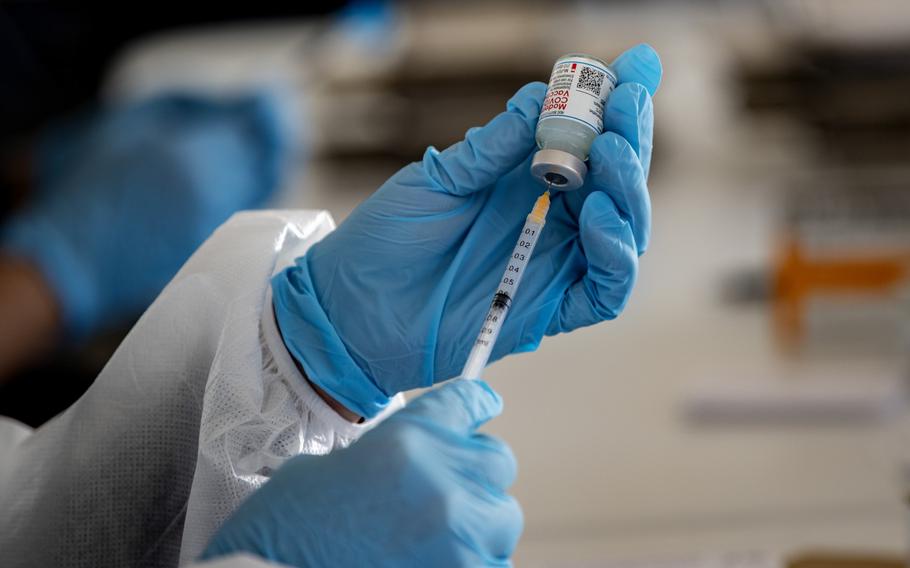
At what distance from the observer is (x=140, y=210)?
6.29 feet

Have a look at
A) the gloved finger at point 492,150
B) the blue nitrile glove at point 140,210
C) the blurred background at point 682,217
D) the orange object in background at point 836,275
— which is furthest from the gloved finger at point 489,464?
the blue nitrile glove at point 140,210

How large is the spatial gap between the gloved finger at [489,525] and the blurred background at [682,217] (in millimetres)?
460

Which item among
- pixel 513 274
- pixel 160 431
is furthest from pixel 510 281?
pixel 160 431

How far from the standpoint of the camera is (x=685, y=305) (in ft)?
6.16

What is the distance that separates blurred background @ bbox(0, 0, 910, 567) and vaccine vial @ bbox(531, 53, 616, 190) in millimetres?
545

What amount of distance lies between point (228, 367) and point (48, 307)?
1.21 meters

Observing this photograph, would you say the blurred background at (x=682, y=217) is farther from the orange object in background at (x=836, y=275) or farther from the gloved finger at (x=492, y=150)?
the gloved finger at (x=492, y=150)

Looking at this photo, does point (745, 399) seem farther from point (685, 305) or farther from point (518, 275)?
point (518, 275)

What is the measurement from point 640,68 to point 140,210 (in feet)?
4.83

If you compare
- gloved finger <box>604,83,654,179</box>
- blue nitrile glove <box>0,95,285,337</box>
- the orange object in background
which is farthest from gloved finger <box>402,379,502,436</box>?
blue nitrile glove <box>0,95,285,337</box>

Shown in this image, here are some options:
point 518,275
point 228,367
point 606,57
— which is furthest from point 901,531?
point 606,57

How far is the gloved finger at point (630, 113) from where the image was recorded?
2.16 ft

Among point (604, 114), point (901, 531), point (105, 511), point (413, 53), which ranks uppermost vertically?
point (413, 53)

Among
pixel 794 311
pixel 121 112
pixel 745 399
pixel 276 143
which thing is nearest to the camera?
pixel 745 399
